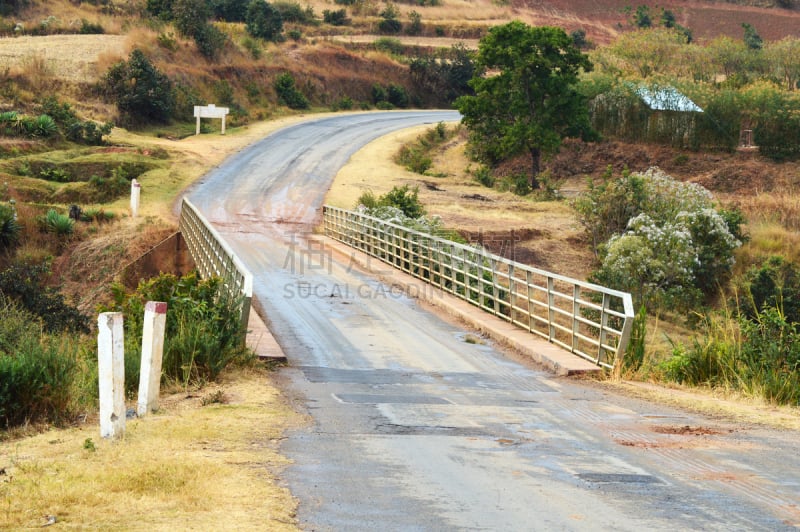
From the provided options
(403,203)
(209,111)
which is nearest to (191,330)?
(403,203)

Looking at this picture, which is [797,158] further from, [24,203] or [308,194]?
[24,203]

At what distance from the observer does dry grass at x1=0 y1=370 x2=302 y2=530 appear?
685cm

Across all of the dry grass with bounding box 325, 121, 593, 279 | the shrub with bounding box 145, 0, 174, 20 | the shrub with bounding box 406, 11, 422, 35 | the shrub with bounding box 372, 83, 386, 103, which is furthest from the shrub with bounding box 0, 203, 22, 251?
the shrub with bounding box 406, 11, 422, 35

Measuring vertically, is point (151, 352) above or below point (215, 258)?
above

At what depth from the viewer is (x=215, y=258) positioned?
19.9 metres

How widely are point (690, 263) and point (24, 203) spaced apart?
69.5 feet

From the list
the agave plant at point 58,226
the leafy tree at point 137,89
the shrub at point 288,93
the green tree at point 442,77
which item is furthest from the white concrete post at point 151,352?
the green tree at point 442,77

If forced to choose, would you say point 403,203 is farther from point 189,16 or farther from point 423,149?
point 189,16

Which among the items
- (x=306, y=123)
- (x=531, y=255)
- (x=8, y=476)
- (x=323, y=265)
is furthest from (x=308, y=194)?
(x=8, y=476)

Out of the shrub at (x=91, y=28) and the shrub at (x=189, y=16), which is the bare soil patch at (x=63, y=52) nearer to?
the shrub at (x=91, y=28)

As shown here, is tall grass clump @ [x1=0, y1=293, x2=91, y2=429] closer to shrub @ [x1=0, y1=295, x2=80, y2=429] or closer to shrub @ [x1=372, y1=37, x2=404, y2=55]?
shrub @ [x1=0, y1=295, x2=80, y2=429]

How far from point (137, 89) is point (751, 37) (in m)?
62.7

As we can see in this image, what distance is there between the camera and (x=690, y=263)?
30719 millimetres

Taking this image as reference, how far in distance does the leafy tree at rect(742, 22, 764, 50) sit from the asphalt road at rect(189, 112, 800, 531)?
263ft
